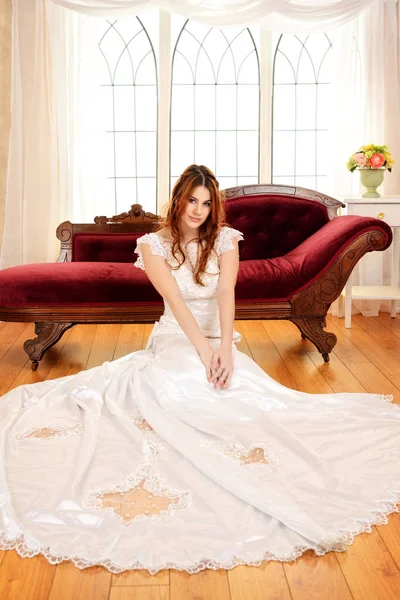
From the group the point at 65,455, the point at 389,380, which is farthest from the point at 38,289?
the point at 389,380

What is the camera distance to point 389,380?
3.84 m

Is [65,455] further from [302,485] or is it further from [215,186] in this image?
[215,186]

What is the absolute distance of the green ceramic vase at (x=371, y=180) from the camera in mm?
5359

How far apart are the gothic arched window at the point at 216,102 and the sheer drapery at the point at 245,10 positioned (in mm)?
353

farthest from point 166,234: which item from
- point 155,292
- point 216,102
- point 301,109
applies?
point 301,109

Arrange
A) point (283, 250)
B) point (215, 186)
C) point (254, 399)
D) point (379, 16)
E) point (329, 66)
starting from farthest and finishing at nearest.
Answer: point (329, 66), point (379, 16), point (283, 250), point (215, 186), point (254, 399)

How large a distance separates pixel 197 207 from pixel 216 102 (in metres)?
3.15

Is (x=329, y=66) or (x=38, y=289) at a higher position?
(x=329, y=66)

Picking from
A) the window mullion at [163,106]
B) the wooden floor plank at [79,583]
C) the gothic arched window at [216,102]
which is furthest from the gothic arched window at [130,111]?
the wooden floor plank at [79,583]

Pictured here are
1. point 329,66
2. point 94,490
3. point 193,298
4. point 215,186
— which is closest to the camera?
point 94,490

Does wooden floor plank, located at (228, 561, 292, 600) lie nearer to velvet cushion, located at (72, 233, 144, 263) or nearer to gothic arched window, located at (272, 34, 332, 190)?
velvet cushion, located at (72, 233, 144, 263)

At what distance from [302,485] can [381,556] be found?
35 centimetres

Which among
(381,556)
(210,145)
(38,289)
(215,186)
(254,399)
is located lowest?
(381,556)

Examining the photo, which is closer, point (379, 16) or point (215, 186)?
point (215, 186)
